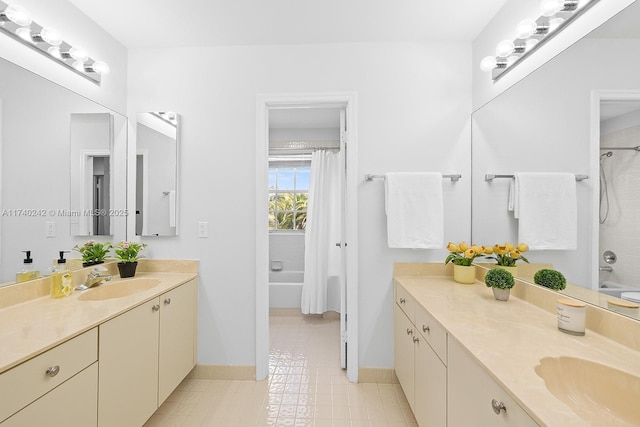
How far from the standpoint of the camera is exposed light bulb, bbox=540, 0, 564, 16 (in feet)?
4.36

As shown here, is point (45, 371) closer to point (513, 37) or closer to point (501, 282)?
point (501, 282)

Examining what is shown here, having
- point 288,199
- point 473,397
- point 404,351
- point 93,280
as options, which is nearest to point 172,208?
point 93,280

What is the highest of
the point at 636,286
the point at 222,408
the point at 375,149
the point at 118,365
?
the point at 375,149

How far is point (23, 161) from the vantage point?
141cm

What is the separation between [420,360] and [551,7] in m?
1.79

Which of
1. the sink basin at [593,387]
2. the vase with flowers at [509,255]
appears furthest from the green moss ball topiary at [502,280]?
the sink basin at [593,387]

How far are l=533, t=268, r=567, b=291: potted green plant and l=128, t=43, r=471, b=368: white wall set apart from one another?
0.68 metres

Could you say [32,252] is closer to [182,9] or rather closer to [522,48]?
[182,9]

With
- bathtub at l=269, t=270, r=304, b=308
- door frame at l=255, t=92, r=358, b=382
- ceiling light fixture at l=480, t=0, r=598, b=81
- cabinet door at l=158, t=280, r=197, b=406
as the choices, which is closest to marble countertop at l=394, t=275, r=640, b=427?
door frame at l=255, t=92, r=358, b=382

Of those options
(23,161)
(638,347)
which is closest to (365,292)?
(638,347)

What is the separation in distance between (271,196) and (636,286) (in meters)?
3.76

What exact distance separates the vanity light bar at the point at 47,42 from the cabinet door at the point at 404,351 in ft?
8.14

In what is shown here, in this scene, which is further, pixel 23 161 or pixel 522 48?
pixel 522 48

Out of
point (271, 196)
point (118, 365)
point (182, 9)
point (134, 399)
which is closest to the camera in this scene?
point (118, 365)
